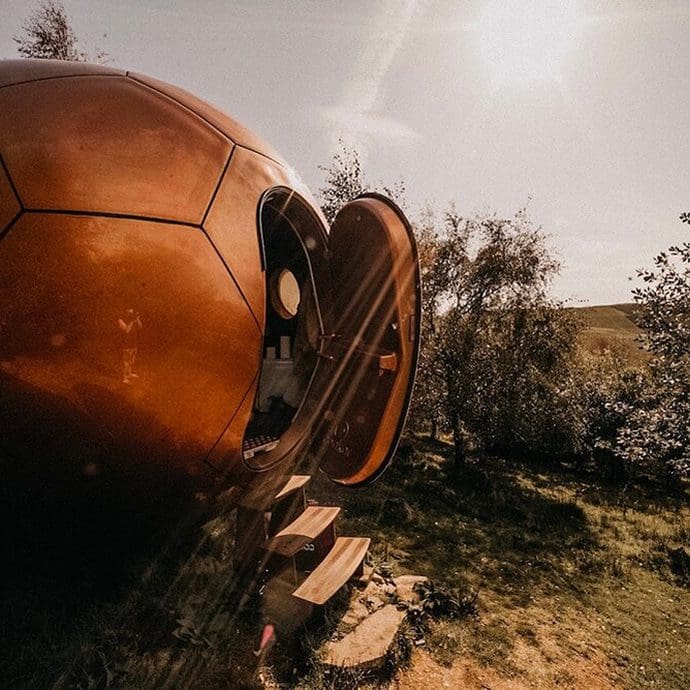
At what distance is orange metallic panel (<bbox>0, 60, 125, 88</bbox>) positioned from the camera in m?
1.87

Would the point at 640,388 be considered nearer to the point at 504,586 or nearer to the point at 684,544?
the point at 684,544

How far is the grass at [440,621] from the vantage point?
2.82m

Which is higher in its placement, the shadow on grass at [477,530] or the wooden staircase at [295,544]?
the shadow on grass at [477,530]

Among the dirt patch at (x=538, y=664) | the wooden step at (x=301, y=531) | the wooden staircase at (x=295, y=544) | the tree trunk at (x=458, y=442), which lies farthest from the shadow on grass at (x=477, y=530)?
the wooden step at (x=301, y=531)

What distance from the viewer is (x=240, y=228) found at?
193 centimetres

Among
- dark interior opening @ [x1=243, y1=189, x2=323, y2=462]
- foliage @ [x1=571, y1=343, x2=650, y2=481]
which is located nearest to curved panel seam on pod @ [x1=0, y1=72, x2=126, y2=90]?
dark interior opening @ [x1=243, y1=189, x2=323, y2=462]

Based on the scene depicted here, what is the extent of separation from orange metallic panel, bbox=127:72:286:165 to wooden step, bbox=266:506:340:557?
2.96m

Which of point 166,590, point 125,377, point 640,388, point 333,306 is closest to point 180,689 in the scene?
point 166,590

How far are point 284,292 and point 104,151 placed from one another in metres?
1.56

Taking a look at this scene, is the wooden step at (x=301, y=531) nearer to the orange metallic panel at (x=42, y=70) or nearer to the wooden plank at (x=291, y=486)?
the wooden plank at (x=291, y=486)

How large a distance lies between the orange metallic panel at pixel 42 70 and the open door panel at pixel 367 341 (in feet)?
4.90

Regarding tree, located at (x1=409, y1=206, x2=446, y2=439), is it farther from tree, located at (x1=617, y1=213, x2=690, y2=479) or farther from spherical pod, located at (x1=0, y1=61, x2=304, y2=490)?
spherical pod, located at (x1=0, y1=61, x2=304, y2=490)

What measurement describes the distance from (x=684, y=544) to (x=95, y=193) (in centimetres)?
1177

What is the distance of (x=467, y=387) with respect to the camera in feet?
41.1
